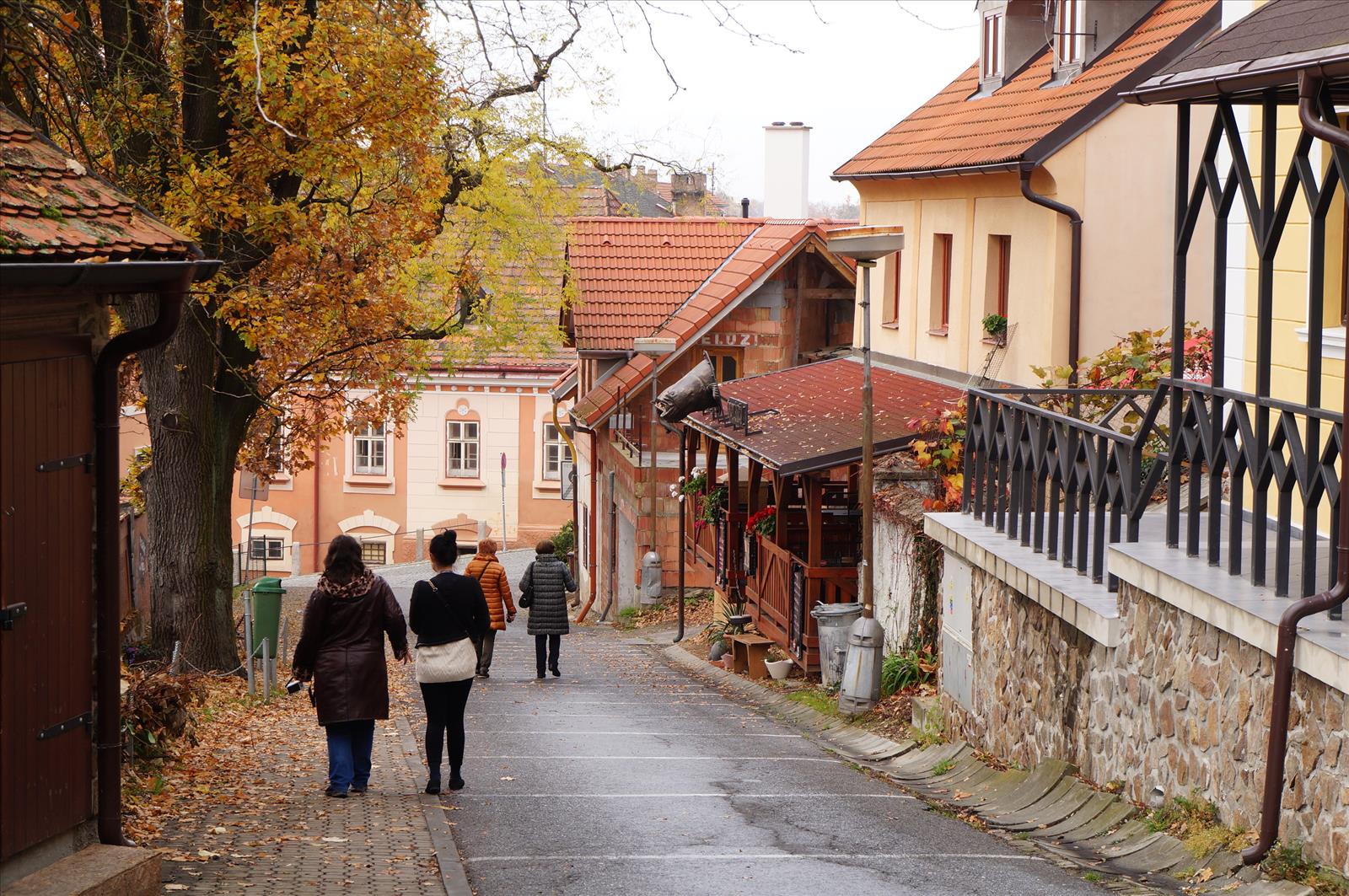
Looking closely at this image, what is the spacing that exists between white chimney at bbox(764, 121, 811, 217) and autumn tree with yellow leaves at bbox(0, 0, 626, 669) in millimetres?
19443

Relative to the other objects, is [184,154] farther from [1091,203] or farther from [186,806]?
[1091,203]

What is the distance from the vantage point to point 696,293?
103 ft

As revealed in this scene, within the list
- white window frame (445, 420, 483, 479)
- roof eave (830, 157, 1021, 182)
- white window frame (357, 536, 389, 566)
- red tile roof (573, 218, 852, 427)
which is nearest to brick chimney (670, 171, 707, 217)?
white window frame (445, 420, 483, 479)

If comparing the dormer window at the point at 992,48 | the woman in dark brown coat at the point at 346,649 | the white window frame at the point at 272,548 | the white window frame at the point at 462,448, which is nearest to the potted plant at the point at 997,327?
the dormer window at the point at 992,48

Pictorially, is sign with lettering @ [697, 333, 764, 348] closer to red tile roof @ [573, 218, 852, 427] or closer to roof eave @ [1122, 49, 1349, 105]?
red tile roof @ [573, 218, 852, 427]

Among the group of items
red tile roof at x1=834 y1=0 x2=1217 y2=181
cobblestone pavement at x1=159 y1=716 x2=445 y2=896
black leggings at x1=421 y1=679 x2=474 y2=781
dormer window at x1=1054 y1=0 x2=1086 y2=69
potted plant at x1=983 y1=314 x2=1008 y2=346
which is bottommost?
cobblestone pavement at x1=159 y1=716 x2=445 y2=896

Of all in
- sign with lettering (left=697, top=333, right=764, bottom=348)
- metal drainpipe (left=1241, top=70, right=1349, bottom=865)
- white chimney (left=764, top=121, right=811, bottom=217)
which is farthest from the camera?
white chimney (left=764, top=121, right=811, bottom=217)

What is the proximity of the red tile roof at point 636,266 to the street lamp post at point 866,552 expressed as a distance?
52.6 feet

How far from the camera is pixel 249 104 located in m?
14.3

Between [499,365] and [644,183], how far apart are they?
1912 centimetres

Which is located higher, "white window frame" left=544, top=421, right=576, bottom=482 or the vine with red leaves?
the vine with red leaves

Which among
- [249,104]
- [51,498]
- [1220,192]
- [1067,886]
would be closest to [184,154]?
[249,104]

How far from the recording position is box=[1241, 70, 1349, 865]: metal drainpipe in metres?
6.57

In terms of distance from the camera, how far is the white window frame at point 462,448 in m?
45.6
